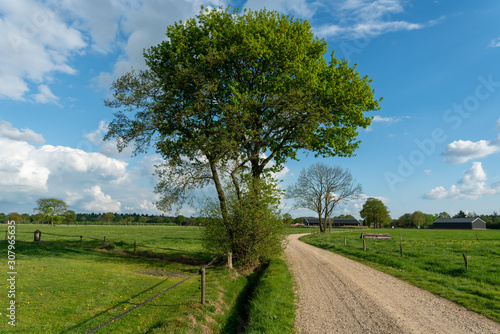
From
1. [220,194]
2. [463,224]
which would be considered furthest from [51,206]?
[463,224]

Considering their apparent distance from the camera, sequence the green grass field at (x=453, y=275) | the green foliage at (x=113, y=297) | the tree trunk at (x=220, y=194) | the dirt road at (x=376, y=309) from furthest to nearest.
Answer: the tree trunk at (x=220, y=194) < the green grass field at (x=453, y=275) < the green foliage at (x=113, y=297) < the dirt road at (x=376, y=309)

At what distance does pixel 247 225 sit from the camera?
60.7 feet

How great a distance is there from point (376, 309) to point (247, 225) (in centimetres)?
938

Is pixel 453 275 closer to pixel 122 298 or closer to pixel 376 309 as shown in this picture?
pixel 376 309

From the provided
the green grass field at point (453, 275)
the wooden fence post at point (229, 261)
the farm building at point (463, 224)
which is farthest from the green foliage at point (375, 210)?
the wooden fence post at point (229, 261)

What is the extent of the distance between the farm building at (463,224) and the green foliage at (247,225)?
145641 mm

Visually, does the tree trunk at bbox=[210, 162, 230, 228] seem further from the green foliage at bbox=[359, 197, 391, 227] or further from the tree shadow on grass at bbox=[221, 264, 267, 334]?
the green foliage at bbox=[359, 197, 391, 227]

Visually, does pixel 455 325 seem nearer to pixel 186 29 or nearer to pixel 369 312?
pixel 369 312

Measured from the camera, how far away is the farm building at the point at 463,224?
417 feet

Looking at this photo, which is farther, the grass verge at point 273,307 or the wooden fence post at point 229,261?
the wooden fence post at point 229,261

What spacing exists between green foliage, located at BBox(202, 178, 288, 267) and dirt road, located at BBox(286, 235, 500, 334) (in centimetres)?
378

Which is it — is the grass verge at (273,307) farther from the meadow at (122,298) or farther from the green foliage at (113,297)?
the green foliage at (113,297)

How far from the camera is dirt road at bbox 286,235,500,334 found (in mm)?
9008

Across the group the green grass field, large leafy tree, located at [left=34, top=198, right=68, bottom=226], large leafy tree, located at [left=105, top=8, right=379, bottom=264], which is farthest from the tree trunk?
large leafy tree, located at [left=34, top=198, right=68, bottom=226]
